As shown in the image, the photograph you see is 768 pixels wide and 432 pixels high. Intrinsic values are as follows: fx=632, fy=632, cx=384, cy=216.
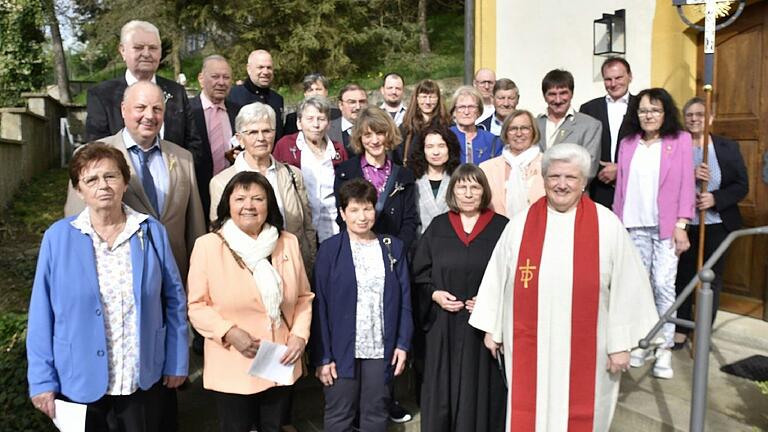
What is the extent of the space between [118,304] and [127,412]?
51 cm

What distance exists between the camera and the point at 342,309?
340 cm

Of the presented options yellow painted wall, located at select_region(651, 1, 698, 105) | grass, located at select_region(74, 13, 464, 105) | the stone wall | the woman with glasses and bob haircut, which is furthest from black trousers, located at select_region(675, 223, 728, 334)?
grass, located at select_region(74, 13, 464, 105)

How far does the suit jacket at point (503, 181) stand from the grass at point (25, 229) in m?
4.12

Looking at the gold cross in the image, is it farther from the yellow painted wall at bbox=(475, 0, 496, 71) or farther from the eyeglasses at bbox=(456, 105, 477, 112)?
the yellow painted wall at bbox=(475, 0, 496, 71)

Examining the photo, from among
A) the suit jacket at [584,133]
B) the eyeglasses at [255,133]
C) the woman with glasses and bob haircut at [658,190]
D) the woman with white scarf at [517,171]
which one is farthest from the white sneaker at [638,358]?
the eyeglasses at [255,133]

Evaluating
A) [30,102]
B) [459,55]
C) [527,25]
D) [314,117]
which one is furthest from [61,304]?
[459,55]

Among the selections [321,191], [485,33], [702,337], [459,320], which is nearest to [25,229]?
[321,191]

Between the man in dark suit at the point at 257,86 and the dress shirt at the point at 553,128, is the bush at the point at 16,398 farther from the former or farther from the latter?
the dress shirt at the point at 553,128

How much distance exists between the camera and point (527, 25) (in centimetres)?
710

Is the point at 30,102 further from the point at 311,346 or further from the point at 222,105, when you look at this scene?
the point at 311,346

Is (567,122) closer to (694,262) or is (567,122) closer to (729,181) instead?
(729,181)

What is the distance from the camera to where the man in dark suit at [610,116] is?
4793mm

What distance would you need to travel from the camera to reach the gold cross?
3209 mm

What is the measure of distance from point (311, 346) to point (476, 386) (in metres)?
0.96
